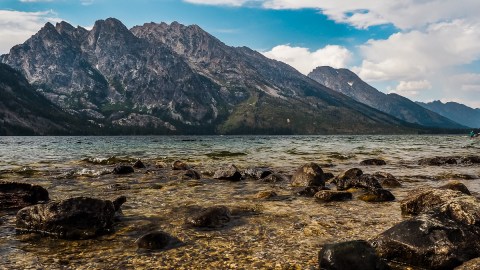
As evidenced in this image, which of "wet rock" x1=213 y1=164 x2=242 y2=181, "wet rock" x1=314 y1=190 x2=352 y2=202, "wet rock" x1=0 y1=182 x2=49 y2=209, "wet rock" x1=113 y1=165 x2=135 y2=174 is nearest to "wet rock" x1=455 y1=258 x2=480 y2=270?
"wet rock" x1=314 y1=190 x2=352 y2=202

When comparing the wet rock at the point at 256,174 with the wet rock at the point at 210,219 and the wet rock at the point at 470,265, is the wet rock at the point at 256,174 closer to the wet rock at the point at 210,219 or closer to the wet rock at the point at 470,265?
the wet rock at the point at 210,219

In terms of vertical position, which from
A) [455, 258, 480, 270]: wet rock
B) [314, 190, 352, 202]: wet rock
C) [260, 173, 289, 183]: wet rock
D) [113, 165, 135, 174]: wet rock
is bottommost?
[113, 165, 135, 174]: wet rock

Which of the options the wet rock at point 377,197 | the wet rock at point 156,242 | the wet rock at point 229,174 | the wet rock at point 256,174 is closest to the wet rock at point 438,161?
the wet rock at point 256,174

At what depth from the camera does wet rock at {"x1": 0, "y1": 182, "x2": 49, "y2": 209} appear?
18172 mm

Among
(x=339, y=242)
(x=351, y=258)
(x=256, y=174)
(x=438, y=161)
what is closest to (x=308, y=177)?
(x=256, y=174)

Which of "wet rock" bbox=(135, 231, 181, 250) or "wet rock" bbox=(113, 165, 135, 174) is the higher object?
"wet rock" bbox=(135, 231, 181, 250)

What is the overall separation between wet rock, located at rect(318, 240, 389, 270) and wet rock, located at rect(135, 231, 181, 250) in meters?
5.19

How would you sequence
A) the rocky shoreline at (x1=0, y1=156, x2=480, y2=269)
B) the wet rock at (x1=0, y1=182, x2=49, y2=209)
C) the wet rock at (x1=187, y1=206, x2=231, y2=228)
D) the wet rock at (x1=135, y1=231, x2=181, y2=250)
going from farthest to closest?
1. the wet rock at (x1=0, y1=182, x2=49, y2=209)
2. the wet rock at (x1=187, y1=206, x2=231, y2=228)
3. the wet rock at (x1=135, y1=231, x2=181, y2=250)
4. the rocky shoreline at (x1=0, y1=156, x2=480, y2=269)

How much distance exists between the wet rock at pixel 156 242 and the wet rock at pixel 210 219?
2359 millimetres

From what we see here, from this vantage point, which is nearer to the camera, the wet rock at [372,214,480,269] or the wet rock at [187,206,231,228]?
the wet rock at [372,214,480,269]

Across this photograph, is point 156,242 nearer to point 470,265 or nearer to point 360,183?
point 470,265

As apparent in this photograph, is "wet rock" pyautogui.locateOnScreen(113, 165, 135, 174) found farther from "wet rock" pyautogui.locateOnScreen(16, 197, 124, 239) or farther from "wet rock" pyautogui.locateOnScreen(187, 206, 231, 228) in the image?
"wet rock" pyautogui.locateOnScreen(187, 206, 231, 228)

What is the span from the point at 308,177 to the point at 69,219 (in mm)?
18057

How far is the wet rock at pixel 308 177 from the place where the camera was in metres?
26.9
